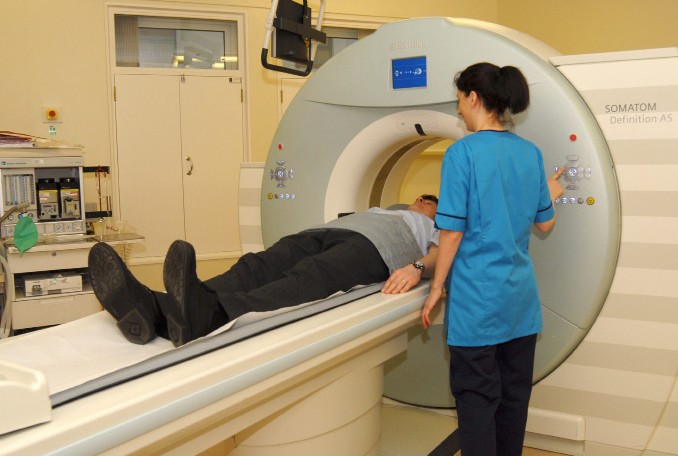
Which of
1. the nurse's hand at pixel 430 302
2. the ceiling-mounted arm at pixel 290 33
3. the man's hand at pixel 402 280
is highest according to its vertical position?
the ceiling-mounted arm at pixel 290 33

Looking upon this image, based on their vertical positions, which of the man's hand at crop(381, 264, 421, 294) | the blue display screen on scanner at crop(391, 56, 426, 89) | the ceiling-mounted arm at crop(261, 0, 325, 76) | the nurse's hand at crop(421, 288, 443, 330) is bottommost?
the nurse's hand at crop(421, 288, 443, 330)

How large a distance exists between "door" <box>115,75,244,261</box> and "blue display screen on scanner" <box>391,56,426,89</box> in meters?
2.79

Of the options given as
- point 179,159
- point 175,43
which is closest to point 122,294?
point 179,159

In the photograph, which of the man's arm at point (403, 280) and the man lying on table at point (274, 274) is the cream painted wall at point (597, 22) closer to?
the man lying on table at point (274, 274)

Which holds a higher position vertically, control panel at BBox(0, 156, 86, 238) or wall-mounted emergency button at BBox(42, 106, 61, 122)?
wall-mounted emergency button at BBox(42, 106, 61, 122)

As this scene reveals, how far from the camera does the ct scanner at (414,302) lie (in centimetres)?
137

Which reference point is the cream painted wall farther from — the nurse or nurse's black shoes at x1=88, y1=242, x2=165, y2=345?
nurse's black shoes at x1=88, y1=242, x2=165, y2=345

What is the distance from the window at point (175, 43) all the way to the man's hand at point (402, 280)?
344 centimetres

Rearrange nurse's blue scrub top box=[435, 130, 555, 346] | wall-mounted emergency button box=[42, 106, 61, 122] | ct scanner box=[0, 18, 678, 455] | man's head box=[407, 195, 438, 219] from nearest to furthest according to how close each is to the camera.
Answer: ct scanner box=[0, 18, 678, 455] < nurse's blue scrub top box=[435, 130, 555, 346] < man's head box=[407, 195, 438, 219] < wall-mounted emergency button box=[42, 106, 61, 122]

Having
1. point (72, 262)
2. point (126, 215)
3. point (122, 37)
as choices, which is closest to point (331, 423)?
point (72, 262)

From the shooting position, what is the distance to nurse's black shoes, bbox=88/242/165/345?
1.41m

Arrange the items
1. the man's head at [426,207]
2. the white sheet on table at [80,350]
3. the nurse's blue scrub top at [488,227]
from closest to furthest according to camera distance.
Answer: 1. the white sheet on table at [80,350]
2. the nurse's blue scrub top at [488,227]
3. the man's head at [426,207]

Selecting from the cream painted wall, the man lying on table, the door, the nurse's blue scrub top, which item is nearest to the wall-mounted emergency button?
the door

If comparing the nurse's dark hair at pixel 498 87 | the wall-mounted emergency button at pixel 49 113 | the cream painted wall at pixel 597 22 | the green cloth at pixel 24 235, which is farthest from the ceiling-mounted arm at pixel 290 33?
the cream painted wall at pixel 597 22
